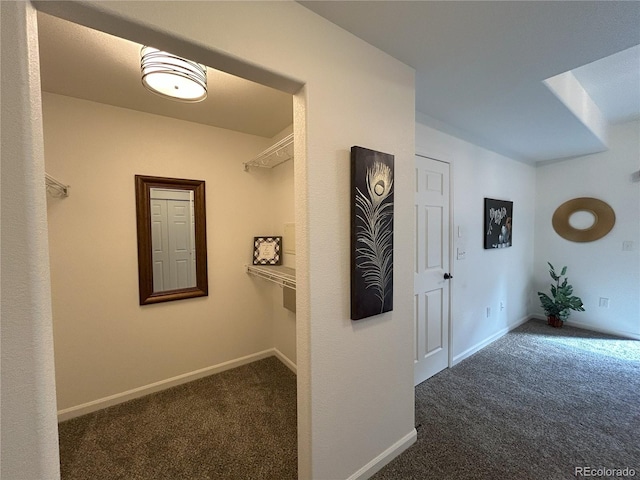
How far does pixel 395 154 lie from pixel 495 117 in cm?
147

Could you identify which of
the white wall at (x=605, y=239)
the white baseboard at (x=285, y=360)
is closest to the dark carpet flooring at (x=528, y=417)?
the white wall at (x=605, y=239)

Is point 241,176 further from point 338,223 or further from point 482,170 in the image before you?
point 482,170

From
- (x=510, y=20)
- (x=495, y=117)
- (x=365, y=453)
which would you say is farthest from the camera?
(x=495, y=117)

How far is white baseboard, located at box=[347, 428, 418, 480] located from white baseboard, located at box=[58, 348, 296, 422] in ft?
3.88

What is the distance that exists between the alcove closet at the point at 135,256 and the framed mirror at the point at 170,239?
7 cm

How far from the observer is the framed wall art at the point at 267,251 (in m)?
2.62

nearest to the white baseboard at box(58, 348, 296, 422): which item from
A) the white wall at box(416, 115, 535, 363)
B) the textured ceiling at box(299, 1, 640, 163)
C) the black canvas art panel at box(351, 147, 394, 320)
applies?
the black canvas art panel at box(351, 147, 394, 320)

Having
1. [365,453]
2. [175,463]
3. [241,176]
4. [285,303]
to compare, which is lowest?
[175,463]

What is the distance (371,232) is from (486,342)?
2.77m

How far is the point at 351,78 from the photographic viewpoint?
1287 millimetres

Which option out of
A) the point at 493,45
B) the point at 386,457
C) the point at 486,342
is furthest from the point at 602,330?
the point at 493,45

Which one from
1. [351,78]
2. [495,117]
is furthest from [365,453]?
[495,117]

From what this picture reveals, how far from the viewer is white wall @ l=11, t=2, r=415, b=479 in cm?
94

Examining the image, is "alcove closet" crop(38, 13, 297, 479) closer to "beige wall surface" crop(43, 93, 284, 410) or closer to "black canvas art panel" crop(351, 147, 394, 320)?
"beige wall surface" crop(43, 93, 284, 410)
